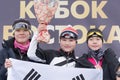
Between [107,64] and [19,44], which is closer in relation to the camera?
[107,64]

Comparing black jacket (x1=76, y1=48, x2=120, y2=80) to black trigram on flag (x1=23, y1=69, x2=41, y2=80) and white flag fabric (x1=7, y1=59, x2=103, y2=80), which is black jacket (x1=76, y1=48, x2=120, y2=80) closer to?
white flag fabric (x1=7, y1=59, x2=103, y2=80)

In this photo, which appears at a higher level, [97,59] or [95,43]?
[95,43]

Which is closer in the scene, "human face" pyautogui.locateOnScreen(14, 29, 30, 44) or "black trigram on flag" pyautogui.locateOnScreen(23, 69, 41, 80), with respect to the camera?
"black trigram on flag" pyautogui.locateOnScreen(23, 69, 41, 80)

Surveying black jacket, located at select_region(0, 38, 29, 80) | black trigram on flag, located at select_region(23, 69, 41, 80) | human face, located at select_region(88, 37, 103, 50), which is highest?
human face, located at select_region(88, 37, 103, 50)

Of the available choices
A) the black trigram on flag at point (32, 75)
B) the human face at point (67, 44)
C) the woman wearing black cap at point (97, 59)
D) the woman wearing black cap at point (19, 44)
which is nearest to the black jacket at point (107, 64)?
the woman wearing black cap at point (97, 59)

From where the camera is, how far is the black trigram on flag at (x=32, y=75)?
3.82 metres

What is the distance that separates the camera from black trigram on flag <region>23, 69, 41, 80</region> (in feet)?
12.5

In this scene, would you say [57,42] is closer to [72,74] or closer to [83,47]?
[83,47]

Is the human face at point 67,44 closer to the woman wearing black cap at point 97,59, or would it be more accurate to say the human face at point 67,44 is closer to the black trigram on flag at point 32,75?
the woman wearing black cap at point 97,59

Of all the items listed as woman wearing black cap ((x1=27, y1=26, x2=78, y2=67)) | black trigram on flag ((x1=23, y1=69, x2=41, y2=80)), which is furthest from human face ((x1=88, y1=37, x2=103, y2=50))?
black trigram on flag ((x1=23, y1=69, x2=41, y2=80))

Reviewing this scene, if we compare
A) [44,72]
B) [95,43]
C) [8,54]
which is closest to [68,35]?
[95,43]

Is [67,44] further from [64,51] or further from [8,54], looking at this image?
[8,54]

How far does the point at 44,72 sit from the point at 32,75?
11 centimetres

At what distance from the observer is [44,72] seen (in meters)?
3.86
